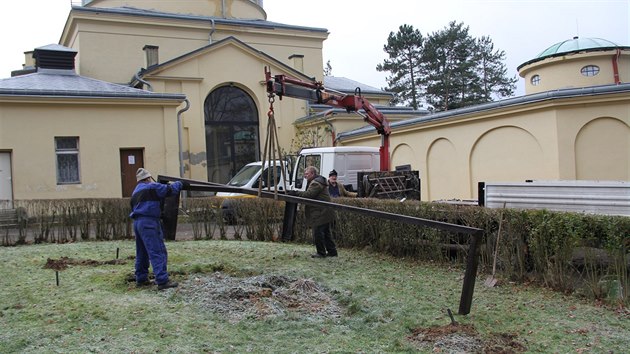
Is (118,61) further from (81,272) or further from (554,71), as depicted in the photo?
(554,71)

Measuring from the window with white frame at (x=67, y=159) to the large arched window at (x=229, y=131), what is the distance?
6.70 meters

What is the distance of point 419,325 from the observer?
20.5 ft

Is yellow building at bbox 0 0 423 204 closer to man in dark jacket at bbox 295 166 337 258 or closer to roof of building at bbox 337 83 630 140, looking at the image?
roof of building at bbox 337 83 630 140

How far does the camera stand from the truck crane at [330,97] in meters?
14.0

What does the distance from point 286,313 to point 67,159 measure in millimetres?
16352

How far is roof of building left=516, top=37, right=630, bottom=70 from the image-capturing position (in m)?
25.7

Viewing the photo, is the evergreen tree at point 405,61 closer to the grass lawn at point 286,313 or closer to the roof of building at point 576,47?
the roof of building at point 576,47

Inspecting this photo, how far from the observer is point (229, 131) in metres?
26.4

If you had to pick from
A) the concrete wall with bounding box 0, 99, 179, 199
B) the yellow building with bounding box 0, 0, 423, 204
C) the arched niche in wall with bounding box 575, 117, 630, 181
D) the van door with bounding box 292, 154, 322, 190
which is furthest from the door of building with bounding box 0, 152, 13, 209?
the arched niche in wall with bounding box 575, 117, 630, 181

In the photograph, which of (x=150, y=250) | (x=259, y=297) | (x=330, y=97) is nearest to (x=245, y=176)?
(x=330, y=97)

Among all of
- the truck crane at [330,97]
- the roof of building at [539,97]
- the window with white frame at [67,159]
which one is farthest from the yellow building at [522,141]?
the window with white frame at [67,159]

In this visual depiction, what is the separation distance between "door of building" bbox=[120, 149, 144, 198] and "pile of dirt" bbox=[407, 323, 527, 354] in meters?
17.3

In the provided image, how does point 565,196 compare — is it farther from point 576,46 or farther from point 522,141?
point 576,46

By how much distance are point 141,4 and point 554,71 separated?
72.4 ft
